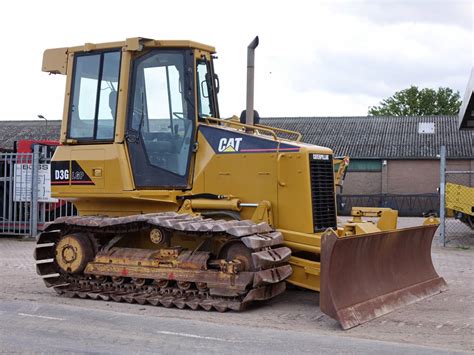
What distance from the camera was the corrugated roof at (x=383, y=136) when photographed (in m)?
40.9

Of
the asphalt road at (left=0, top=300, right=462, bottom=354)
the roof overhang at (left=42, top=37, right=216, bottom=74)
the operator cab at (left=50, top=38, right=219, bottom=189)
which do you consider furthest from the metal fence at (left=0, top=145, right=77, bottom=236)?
the asphalt road at (left=0, top=300, right=462, bottom=354)

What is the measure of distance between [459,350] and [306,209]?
3.00 meters

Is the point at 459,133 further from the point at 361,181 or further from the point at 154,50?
the point at 154,50

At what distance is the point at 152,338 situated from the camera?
7047 mm

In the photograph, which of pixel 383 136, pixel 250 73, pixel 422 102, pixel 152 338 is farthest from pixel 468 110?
pixel 422 102

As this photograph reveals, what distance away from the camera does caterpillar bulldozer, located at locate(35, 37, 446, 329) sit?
8.75 m

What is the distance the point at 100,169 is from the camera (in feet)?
32.4

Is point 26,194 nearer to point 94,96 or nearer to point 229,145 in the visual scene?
point 94,96

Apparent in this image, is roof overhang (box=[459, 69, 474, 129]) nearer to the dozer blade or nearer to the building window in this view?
the dozer blade

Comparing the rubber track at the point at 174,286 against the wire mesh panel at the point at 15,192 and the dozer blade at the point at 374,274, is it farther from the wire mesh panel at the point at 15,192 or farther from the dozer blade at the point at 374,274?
the wire mesh panel at the point at 15,192

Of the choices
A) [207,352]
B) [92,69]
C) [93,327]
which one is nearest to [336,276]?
[207,352]

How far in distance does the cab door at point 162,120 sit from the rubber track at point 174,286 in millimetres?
698

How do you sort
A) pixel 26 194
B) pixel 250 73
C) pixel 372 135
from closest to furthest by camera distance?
pixel 250 73
pixel 26 194
pixel 372 135

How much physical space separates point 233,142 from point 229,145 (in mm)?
73
